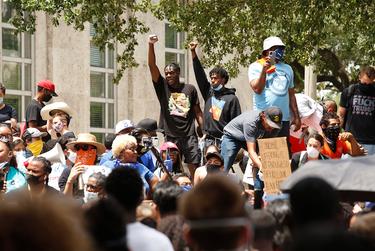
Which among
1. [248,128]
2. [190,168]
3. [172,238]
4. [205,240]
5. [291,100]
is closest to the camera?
[205,240]

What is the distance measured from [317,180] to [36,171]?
5.74m

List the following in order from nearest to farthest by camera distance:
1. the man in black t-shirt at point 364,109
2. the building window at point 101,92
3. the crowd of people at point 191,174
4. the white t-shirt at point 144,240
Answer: the crowd of people at point 191,174 → the white t-shirt at point 144,240 → the man in black t-shirt at point 364,109 → the building window at point 101,92

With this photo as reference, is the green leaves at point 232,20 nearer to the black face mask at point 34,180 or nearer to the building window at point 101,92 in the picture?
the building window at point 101,92

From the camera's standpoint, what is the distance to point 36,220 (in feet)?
9.79

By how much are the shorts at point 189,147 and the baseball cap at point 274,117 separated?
2.23 m

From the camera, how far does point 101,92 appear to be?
26391mm

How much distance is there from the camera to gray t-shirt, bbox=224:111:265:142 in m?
12.0

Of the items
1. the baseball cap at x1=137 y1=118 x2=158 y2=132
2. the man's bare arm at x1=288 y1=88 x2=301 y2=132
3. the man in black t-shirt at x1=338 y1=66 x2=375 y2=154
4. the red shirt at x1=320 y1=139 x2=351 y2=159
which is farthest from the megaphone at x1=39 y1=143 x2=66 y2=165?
the man in black t-shirt at x1=338 y1=66 x2=375 y2=154

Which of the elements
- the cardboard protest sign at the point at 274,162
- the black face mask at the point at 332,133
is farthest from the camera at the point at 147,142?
the black face mask at the point at 332,133

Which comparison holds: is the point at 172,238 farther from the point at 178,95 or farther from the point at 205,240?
the point at 178,95

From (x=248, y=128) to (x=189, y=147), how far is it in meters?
2.18

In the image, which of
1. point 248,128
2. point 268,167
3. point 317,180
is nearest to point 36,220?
point 317,180

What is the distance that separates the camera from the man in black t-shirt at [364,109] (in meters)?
13.9

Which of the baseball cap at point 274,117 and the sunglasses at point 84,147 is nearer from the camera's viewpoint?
the baseball cap at point 274,117
